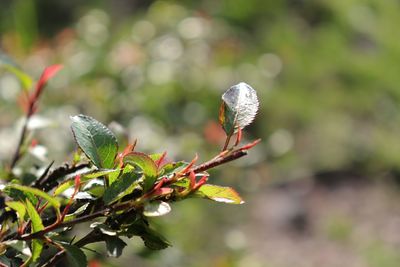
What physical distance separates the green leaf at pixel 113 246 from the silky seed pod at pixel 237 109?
7.7 inches

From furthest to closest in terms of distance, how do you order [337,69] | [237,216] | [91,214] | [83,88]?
[337,69], [237,216], [83,88], [91,214]

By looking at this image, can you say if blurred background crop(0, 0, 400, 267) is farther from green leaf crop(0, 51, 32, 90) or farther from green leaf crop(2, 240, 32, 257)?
green leaf crop(2, 240, 32, 257)

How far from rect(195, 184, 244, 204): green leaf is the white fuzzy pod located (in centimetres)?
8

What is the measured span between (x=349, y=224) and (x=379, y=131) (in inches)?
33.2

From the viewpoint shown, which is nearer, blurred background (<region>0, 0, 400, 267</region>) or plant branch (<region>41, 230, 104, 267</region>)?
plant branch (<region>41, 230, 104, 267</region>)

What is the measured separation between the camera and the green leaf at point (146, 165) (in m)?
0.95

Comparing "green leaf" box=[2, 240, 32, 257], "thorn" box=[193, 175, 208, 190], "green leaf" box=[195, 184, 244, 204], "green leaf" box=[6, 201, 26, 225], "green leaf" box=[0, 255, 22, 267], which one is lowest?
"green leaf" box=[0, 255, 22, 267]

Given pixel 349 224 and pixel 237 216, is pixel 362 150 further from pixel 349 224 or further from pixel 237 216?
pixel 237 216

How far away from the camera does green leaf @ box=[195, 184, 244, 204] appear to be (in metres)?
0.98

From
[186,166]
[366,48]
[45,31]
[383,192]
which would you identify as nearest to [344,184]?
[383,192]

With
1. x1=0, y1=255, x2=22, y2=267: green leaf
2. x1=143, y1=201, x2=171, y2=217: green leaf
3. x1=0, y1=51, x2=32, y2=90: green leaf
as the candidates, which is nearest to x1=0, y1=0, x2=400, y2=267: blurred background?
x1=0, y1=51, x2=32, y2=90: green leaf

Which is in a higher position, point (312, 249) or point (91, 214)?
point (91, 214)

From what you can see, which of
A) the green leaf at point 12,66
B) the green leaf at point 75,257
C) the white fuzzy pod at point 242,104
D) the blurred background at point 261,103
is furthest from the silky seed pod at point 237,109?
the blurred background at point 261,103

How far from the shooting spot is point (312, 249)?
432cm
